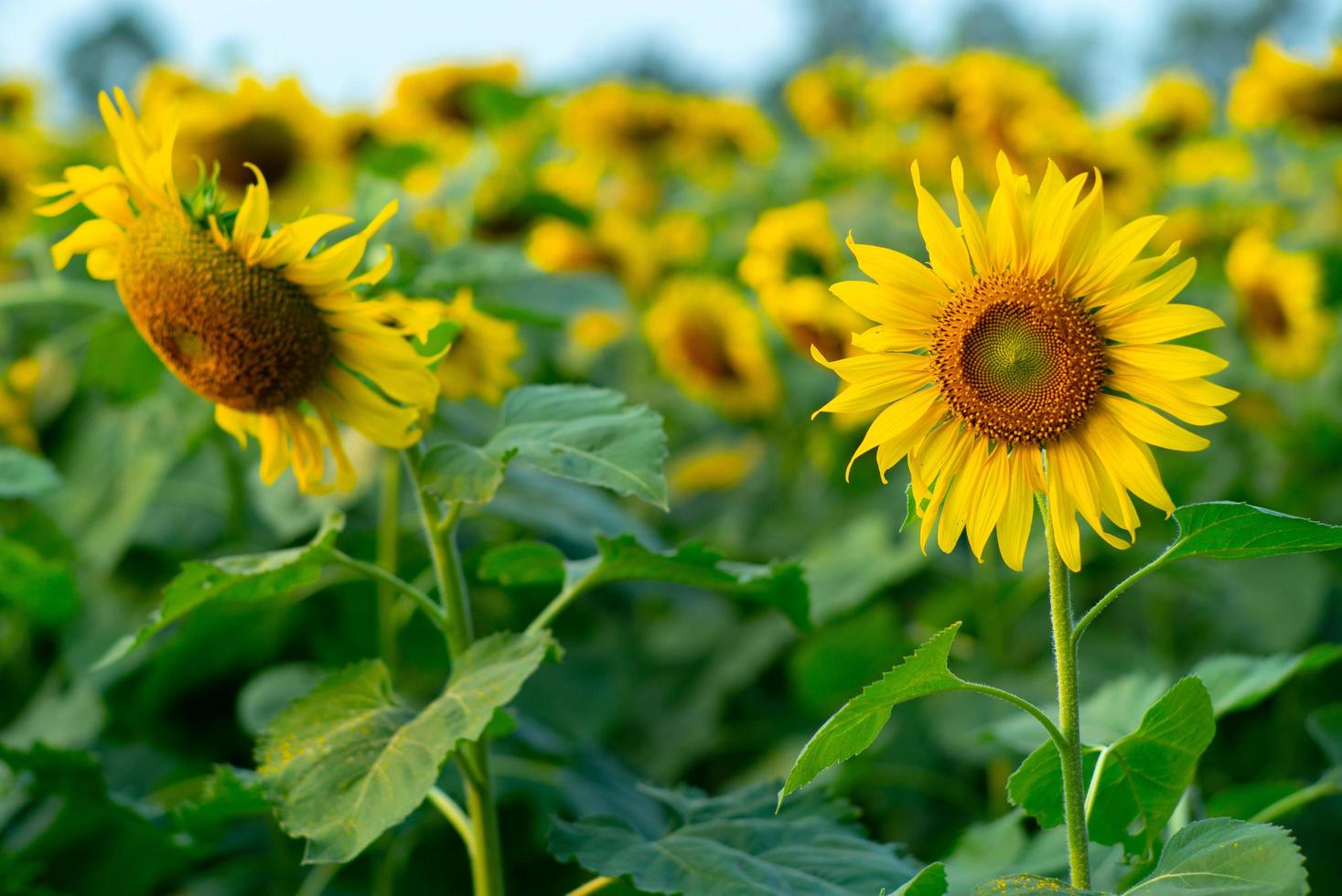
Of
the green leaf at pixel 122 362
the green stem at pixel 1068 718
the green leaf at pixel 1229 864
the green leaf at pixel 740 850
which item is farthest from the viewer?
the green leaf at pixel 122 362

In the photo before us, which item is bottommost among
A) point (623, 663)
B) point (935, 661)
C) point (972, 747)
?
point (623, 663)

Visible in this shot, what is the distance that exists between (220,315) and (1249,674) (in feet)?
3.33

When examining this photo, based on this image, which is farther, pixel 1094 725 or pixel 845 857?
pixel 1094 725

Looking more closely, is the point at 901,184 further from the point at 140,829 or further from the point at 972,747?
the point at 140,829

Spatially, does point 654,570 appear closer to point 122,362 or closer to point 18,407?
point 122,362

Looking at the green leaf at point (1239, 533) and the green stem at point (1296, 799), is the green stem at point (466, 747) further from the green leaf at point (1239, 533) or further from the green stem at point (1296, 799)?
the green stem at point (1296, 799)

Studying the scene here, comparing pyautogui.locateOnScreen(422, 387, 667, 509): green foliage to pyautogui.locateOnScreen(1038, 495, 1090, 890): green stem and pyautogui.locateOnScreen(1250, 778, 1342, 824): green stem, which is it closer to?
pyautogui.locateOnScreen(1038, 495, 1090, 890): green stem

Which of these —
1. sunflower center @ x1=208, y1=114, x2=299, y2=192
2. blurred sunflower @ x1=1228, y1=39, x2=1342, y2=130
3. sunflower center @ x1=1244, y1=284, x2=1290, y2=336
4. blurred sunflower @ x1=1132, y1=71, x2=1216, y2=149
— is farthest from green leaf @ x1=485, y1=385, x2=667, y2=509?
blurred sunflower @ x1=1132, y1=71, x2=1216, y2=149

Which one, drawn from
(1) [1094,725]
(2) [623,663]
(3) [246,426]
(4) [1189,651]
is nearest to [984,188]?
(4) [1189,651]

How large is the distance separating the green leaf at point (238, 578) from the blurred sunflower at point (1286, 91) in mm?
2688

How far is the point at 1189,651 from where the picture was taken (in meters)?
2.65

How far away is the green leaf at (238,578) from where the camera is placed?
1.16m

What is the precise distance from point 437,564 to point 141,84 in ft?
7.89

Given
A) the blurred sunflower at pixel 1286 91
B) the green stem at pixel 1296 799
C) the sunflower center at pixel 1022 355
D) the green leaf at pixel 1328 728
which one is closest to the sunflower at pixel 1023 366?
the sunflower center at pixel 1022 355
